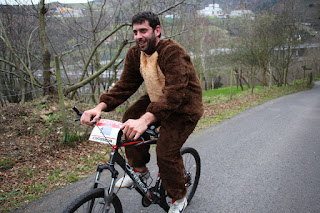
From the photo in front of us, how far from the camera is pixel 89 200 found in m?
1.80

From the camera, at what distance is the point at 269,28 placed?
18.2m

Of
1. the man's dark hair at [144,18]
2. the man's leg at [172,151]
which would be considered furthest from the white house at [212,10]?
the man's leg at [172,151]

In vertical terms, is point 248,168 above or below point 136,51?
below

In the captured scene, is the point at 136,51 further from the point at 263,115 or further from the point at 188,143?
the point at 263,115

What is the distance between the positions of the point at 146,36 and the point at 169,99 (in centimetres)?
62

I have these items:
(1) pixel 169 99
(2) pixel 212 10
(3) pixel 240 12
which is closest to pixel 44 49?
(1) pixel 169 99

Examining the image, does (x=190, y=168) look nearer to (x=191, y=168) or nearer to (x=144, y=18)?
(x=191, y=168)

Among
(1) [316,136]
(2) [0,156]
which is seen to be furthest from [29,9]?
(1) [316,136]

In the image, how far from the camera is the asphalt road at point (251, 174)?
3.02 meters

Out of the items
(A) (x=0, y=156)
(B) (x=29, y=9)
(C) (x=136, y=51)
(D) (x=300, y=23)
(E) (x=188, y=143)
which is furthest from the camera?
→ (D) (x=300, y=23)

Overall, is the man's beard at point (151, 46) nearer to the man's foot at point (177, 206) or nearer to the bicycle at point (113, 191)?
the bicycle at point (113, 191)

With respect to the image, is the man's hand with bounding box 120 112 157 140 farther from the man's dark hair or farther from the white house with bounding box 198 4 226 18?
the white house with bounding box 198 4 226 18

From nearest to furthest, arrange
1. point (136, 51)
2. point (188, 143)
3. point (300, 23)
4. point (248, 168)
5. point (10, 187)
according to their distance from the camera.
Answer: point (136, 51) → point (10, 187) → point (248, 168) → point (188, 143) → point (300, 23)

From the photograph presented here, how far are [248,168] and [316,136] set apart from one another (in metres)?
2.94
